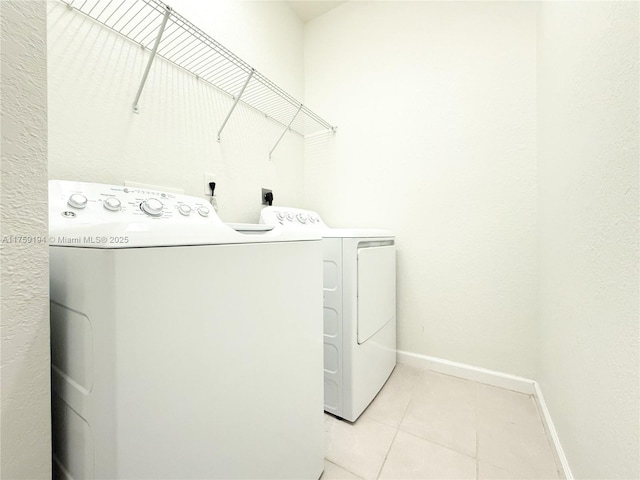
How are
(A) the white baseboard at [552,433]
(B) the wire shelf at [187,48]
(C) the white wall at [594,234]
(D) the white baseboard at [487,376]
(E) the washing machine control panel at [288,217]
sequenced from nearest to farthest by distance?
(C) the white wall at [594,234] < (A) the white baseboard at [552,433] < (B) the wire shelf at [187,48] < (D) the white baseboard at [487,376] < (E) the washing machine control panel at [288,217]

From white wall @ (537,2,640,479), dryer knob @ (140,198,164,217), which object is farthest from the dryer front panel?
dryer knob @ (140,198,164,217)

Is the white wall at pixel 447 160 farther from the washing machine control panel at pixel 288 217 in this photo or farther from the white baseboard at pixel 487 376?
the washing machine control panel at pixel 288 217

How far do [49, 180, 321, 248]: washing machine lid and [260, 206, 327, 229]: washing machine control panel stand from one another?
0.27 m

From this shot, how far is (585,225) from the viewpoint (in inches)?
30.0

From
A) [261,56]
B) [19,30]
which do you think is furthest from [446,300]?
[261,56]

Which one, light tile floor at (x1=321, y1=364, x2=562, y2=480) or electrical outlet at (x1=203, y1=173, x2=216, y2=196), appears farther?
electrical outlet at (x1=203, y1=173, x2=216, y2=196)

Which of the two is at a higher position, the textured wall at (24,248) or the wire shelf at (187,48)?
the wire shelf at (187,48)

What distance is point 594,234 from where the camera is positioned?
70 cm

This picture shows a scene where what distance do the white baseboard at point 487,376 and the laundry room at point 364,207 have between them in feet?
0.05

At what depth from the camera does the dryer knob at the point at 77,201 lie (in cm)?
76

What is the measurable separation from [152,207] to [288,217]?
2.73 feet

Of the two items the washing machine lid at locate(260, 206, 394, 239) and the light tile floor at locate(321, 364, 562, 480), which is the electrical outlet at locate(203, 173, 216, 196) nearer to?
the washing machine lid at locate(260, 206, 394, 239)

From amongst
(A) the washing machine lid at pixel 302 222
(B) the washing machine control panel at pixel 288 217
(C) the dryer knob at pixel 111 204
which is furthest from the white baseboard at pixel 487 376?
(C) the dryer knob at pixel 111 204

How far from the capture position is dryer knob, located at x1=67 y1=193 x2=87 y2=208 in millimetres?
758
